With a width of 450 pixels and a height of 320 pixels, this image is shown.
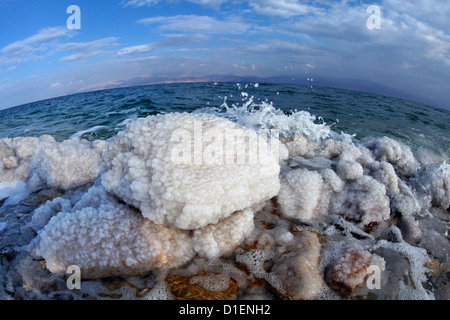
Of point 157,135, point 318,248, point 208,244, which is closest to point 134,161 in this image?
point 157,135

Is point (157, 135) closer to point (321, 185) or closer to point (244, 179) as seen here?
point (244, 179)

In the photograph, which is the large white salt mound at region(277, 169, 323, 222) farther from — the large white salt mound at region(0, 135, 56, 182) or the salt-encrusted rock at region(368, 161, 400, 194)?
the large white salt mound at region(0, 135, 56, 182)

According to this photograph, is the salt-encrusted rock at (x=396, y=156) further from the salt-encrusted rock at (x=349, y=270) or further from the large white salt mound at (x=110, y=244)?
the large white salt mound at (x=110, y=244)

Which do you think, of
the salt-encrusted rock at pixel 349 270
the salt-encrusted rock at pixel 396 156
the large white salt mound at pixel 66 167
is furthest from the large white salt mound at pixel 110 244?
the salt-encrusted rock at pixel 396 156

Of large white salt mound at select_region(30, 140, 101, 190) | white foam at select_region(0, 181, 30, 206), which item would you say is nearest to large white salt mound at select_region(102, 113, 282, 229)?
large white salt mound at select_region(30, 140, 101, 190)

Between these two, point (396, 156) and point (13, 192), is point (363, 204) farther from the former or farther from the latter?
point (13, 192)

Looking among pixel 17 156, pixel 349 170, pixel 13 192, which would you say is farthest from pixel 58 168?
pixel 349 170
